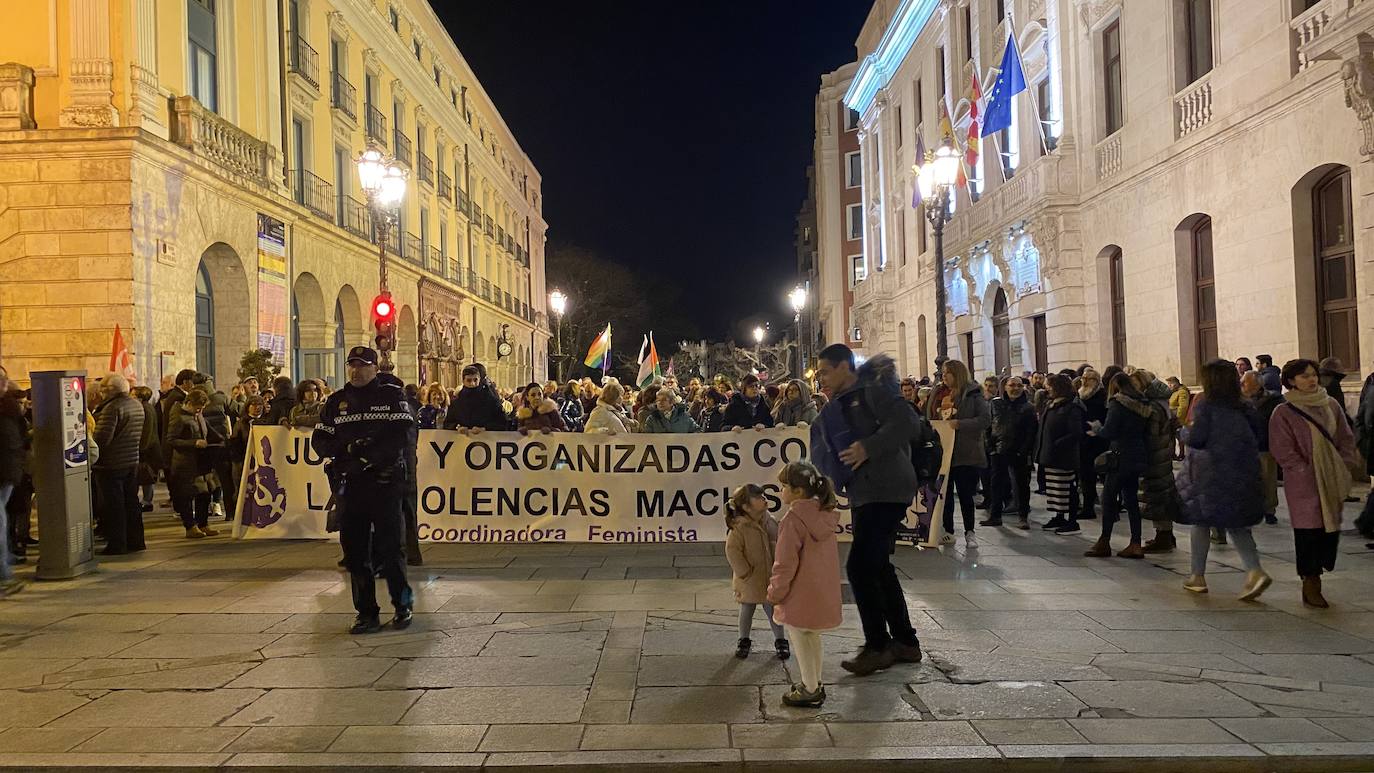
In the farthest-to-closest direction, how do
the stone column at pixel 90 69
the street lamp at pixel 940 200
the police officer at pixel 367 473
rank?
the street lamp at pixel 940 200 → the stone column at pixel 90 69 → the police officer at pixel 367 473

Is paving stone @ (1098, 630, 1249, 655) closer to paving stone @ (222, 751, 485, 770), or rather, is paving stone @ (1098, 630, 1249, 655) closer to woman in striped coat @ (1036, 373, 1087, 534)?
paving stone @ (222, 751, 485, 770)

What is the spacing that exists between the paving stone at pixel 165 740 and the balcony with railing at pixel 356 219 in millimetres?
24323

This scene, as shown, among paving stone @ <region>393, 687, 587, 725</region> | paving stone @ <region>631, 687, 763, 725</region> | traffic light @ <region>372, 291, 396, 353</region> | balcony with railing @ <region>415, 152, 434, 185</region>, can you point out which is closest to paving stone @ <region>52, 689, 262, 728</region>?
paving stone @ <region>393, 687, 587, 725</region>

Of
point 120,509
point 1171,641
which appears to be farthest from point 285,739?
point 120,509

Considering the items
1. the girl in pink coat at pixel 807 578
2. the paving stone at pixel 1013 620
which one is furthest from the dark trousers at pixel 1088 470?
the girl in pink coat at pixel 807 578

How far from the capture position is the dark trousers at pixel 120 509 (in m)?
9.86

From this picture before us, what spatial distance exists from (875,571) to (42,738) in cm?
446

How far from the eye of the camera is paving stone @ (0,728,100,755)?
4699 millimetres

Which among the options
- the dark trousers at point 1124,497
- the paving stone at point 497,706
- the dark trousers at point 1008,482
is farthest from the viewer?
the dark trousers at point 1008,482

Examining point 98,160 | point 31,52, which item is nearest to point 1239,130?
point 98,160

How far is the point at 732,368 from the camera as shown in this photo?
84.2 metres

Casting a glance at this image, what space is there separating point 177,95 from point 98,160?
8.35 ft

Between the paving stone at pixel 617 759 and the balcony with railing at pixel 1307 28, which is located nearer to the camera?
the paving stone at pixel 617 759

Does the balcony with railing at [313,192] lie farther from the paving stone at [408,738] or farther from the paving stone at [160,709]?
the paving stone at [408,738]
